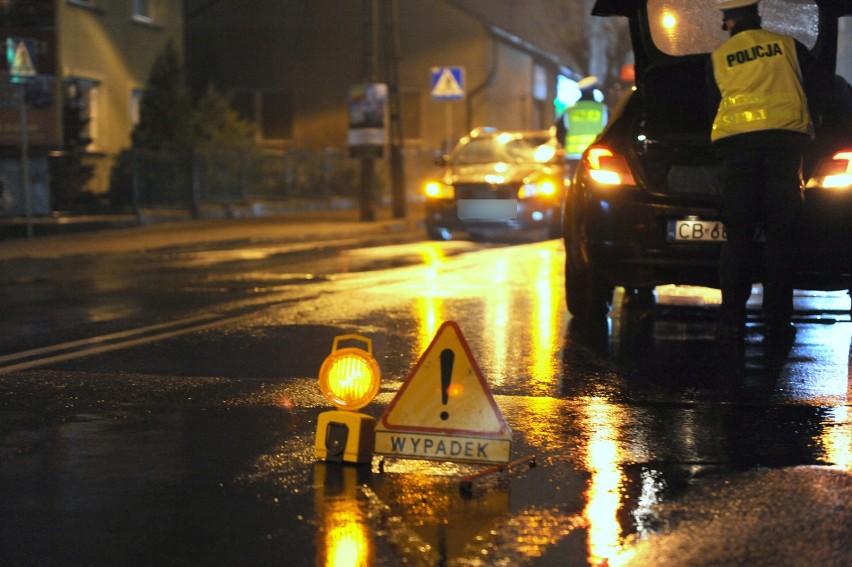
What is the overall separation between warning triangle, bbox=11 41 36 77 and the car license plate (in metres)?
11.9

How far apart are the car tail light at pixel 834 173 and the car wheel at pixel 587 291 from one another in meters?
1.41

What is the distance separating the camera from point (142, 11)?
27.3 meters

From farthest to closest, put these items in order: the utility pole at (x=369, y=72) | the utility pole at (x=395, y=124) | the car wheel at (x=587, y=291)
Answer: the utility pole at (x=395, y=124), the utility pole at (x=369, y=72), the car wheel at (x=587, y=291)

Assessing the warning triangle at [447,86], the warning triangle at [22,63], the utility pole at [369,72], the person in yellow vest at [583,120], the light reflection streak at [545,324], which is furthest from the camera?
the warning triangle at [447,86]

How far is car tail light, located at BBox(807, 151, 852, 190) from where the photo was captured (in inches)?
325

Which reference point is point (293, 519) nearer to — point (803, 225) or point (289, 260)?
point (803, 225)

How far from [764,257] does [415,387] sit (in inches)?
136

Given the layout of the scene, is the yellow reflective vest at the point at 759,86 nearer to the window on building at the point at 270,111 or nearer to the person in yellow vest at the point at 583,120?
the person in yellow vest at the point at 583,120

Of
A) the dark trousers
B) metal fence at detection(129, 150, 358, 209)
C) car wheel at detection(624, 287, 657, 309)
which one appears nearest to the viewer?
the dark trousers

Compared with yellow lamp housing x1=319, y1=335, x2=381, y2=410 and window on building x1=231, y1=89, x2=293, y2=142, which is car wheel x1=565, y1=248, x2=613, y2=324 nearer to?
yellow lamp housing x1=319, y1=335, x2=381, y2=410

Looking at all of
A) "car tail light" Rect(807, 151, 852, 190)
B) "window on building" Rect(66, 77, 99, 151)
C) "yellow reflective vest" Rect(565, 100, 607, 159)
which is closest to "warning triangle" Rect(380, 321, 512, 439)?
"car tail light" Rect(807, 151, 852, 190)

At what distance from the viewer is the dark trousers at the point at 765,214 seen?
25.8 feet

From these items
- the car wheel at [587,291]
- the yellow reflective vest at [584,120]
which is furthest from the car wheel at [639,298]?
the yellow reflective vest at [584,120]

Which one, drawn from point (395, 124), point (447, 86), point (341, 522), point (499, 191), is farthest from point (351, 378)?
point (447, 86)
